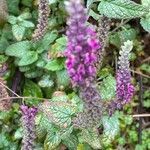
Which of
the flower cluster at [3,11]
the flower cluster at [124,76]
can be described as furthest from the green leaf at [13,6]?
the flower cluster at [124,76]

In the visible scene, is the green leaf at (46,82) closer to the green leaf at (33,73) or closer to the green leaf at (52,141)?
the green leaf at (33,73)

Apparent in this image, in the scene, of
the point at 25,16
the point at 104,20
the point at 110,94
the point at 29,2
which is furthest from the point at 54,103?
the point at 29,2

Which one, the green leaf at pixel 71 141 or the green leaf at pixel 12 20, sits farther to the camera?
the green leaf at pixel 12 20

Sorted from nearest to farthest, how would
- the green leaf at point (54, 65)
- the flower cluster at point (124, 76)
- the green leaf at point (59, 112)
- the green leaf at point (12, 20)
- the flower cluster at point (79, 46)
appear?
the flower cluster at point (79, 46)
the flower cluster at point (124, 76)
the green leaf at point (59, 112)
the green leaf at point (54, 65)
the green leaf at point (12, 20)

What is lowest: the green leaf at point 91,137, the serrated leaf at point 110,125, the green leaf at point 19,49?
the green leaf at point 91,137

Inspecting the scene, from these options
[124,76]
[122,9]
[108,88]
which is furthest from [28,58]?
[124,76]

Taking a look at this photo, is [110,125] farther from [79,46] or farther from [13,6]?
[13,6]
